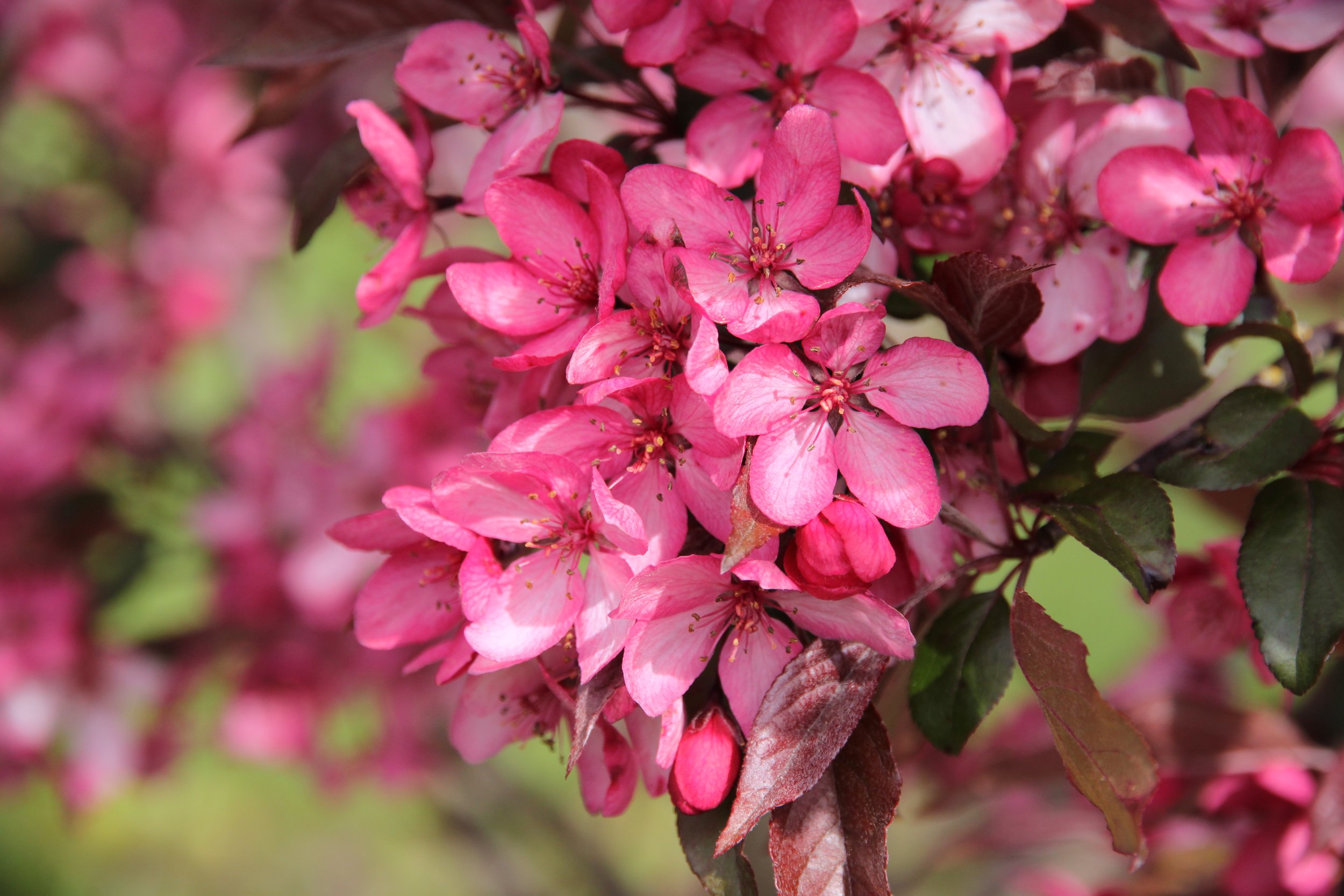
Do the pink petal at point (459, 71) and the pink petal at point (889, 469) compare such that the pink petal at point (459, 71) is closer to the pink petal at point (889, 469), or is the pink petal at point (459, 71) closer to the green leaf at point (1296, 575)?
the pink petal at point (889, 469)

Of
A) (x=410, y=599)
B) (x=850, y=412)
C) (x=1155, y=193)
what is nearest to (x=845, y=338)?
(x=850, y=412)

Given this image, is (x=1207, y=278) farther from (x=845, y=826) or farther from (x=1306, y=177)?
(x=845, y=826)

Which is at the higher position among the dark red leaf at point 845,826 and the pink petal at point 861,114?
the pink petal at point 861,114

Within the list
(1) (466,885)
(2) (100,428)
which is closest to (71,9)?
(2) (100,428)

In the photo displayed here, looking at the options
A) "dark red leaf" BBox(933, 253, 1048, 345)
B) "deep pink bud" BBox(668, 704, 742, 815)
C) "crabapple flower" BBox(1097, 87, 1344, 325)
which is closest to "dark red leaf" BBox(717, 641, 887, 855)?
"deep pink bud" BBox(668, 704, 742, 815)

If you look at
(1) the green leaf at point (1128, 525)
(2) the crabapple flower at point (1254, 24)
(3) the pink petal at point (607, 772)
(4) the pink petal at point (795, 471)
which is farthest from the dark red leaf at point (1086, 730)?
(2) the crabapple flower at point (1254, 24)

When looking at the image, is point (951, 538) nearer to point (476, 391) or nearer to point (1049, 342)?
point (1049, 342)

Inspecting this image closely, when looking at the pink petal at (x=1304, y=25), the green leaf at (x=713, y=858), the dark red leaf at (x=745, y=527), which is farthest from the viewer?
the pink petal at (x=1304, y=25)
